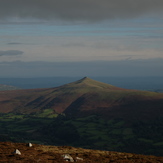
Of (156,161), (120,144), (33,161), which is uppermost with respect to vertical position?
(33,161)

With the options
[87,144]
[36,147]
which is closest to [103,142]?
[87,144]

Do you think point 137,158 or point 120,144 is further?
point 120,144

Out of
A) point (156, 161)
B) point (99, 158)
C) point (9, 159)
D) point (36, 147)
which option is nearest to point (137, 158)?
point (156, 161)

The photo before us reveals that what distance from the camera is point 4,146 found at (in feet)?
146

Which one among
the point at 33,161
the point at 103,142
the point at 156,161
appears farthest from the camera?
the point at 103,142

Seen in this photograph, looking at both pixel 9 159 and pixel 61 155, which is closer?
pixel 9 159

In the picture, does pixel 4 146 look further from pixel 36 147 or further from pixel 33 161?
pixel 33 161

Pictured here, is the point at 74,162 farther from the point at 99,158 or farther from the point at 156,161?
the point at 156,161

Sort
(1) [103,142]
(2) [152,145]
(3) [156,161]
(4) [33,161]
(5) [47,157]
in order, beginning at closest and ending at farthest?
(4) [33,161] → (5) [47,157] → (3) [156,161] → (2) [152,145] → (1) [103,142]

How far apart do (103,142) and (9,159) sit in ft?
544

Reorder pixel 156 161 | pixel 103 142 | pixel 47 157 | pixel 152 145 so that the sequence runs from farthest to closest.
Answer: pixel 103 142, pixel 152 145, pixel 156 161, pixel 47 157

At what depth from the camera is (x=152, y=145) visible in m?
184

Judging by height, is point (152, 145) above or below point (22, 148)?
below

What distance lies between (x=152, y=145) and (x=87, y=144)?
40690 millimetres
